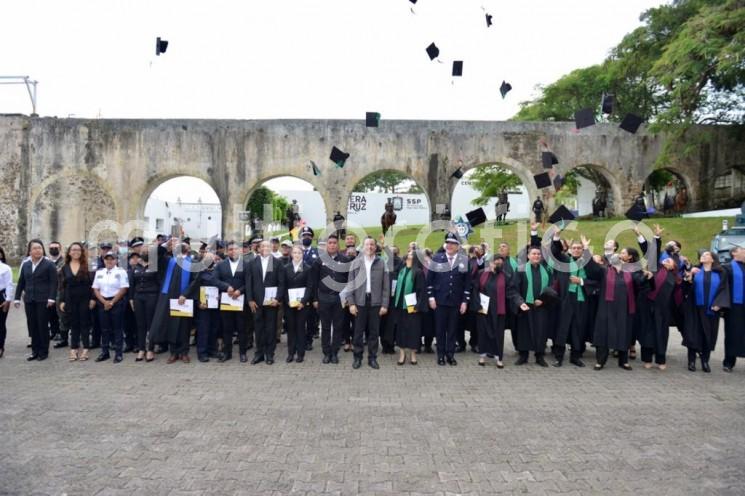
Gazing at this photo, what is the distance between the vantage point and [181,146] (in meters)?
20.8

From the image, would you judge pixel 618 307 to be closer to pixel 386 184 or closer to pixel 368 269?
pixel 368 269

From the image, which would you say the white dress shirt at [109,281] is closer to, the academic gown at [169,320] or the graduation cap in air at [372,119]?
the academic gown at [169,320]

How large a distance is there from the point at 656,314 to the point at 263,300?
579 centimetres

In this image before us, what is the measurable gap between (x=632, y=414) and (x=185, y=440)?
4494 millimetres

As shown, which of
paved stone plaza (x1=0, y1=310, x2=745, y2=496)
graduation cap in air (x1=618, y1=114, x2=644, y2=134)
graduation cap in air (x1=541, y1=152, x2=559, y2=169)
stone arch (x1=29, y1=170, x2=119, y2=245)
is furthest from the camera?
stone arch (x1=29, y1=170, x2=119, y2=245)

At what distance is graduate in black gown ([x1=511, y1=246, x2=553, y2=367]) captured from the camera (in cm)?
820

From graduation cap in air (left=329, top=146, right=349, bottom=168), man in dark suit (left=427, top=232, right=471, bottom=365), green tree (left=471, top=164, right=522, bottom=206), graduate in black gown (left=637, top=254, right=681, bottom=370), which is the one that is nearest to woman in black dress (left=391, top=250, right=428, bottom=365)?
man in dark suit (left=427, top=232, right=471, bottom=365)

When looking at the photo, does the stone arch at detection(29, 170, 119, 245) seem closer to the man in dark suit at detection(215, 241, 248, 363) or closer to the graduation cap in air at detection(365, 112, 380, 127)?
the graduation cap in air at detection(365, 112, 380, 127)

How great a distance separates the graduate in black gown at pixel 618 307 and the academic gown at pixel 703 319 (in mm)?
774

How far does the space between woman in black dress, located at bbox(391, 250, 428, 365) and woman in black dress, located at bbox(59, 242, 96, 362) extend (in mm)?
4567

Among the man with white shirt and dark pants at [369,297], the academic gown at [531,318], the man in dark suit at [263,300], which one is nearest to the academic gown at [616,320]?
the academic gown at [531,318]

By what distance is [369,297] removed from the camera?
812 cm

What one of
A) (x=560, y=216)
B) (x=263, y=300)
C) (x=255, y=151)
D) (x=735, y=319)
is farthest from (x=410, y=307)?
(x=255, y=151)

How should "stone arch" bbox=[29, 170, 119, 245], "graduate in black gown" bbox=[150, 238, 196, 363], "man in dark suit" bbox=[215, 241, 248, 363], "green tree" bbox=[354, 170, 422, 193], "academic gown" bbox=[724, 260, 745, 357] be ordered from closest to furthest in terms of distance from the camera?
1. "academic gown" bbox=[724, 260, 745, 357]
2. "graduate in black gown" bbox=[150, 238, 196, 363]
3. "man in dark suit" bbox=[215, 241, 248, 363]
4. "stone arch" bbox=[29, 170, 119, 245]
5. "green tree" bbox=[354, 170, 422, 193]
